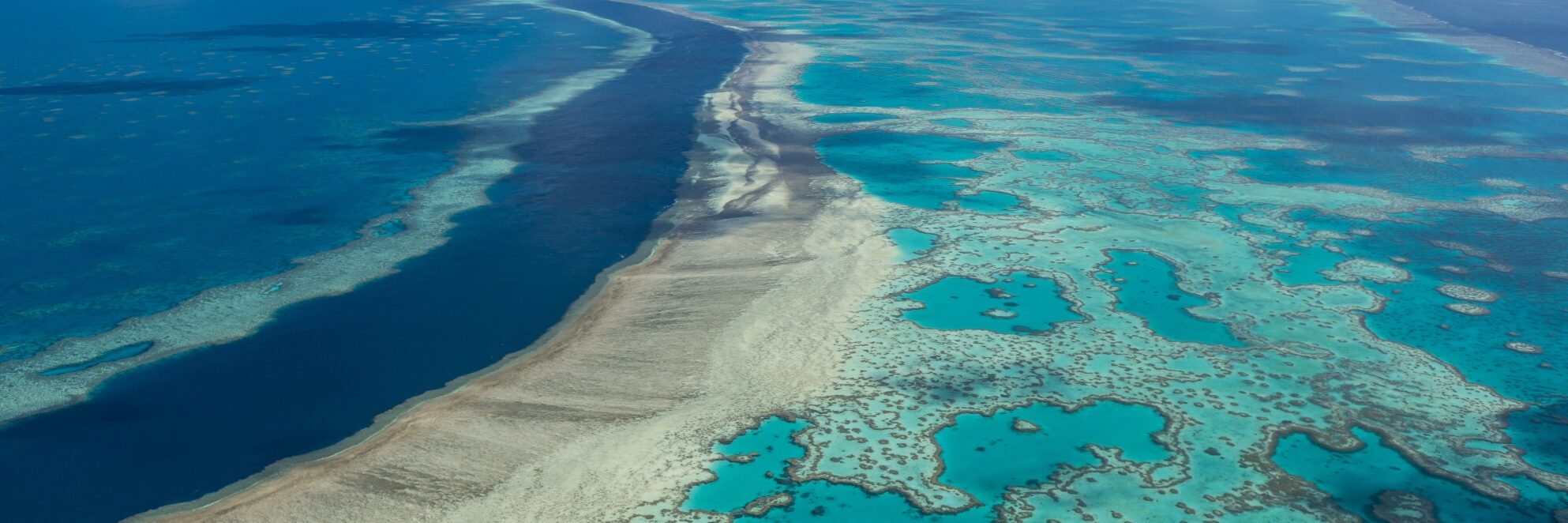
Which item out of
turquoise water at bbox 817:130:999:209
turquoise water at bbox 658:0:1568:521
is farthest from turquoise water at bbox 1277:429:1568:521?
turquoise water at bbox 817:130:999:209

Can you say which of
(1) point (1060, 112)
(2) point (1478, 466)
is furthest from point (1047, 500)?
(1) point (1060, 112)

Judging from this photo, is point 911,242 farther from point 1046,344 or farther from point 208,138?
point 208,138

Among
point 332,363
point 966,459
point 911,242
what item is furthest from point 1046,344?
point 332,363

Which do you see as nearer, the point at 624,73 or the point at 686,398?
the point at 686,398

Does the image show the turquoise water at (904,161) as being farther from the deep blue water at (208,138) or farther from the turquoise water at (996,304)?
the deep blue water at (208,138)

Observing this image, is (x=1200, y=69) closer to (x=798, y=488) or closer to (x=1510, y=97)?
(x=1510, y=97)

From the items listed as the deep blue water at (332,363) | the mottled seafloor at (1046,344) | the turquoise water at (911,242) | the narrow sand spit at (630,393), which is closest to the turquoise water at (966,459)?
the mottled seafloor at (1046,344)
